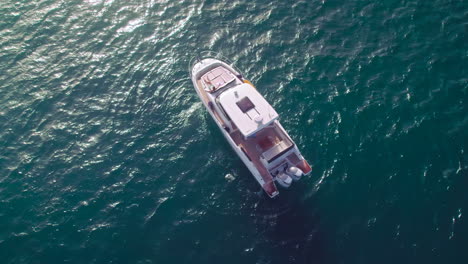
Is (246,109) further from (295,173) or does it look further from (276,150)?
(295,173)

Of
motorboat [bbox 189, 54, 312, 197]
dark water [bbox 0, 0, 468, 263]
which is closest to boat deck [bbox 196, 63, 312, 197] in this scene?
motorboat [bbox 189, 54, 312, 197]

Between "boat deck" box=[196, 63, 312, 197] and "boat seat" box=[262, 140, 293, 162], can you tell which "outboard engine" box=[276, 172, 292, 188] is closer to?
"boat deck" box=[196, 63, 312, 197]

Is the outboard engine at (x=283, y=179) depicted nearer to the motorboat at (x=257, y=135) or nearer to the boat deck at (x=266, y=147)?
the motorboat at (x=257, y=135)

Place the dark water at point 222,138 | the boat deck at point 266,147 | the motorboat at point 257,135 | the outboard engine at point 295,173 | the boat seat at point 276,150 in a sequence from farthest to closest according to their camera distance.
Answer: the boat deck at point 266,147 < the motorboat at point 257,135 < the boat seat at point 276,150 < the outboard engine at point 295,173 < the dark water at point 222,138

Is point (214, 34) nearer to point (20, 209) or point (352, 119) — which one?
point (352, 119)

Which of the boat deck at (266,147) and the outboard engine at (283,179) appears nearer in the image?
the outboard engine at (283,179)

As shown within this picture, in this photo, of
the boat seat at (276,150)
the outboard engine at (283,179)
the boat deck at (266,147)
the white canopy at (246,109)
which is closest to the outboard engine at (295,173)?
the outboard engine at (283,179)

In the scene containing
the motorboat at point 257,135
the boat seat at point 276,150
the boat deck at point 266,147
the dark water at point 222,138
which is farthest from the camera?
the boat deck at point 266,147

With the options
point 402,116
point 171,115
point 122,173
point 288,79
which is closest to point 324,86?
point 288,79

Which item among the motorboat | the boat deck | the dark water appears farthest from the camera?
the boat deck
